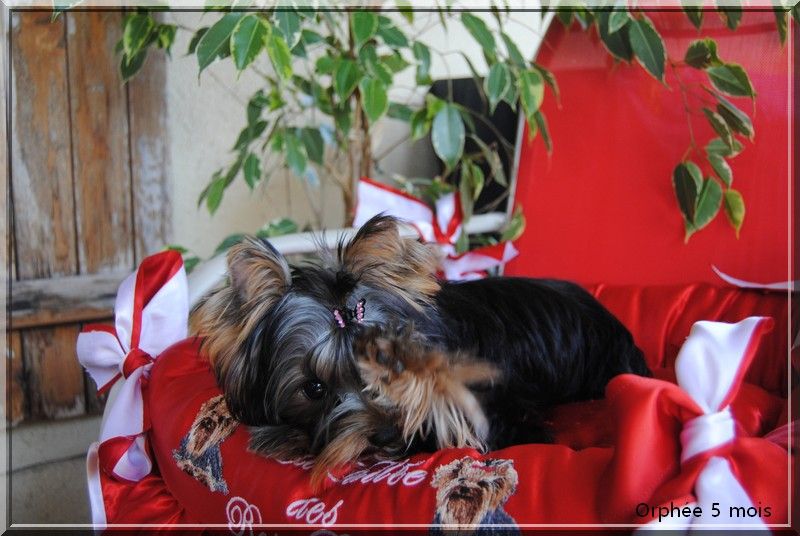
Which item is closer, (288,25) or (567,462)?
(567,462)

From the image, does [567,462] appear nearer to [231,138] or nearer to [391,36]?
[391,36]

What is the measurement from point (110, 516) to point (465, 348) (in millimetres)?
645

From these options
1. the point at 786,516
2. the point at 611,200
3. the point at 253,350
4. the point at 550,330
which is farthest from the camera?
the point at 611,200

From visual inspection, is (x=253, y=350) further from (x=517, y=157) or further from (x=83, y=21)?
(x=83, y=21)

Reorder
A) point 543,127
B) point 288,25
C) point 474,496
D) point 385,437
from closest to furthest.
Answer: point 474,496 → point 385,437 → point 288,25 → point 543,127

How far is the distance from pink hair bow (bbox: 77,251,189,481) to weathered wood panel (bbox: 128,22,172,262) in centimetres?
99

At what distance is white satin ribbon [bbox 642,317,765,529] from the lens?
0.77 meters

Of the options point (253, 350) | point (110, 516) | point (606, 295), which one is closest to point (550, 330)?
point (606, 295)

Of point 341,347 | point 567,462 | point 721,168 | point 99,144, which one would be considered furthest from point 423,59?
point 567,462

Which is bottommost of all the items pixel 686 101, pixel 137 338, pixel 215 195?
pixel 137 338

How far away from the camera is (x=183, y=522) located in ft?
4.13

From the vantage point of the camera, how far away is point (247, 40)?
4.79ft

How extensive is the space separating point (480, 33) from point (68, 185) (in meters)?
1.27

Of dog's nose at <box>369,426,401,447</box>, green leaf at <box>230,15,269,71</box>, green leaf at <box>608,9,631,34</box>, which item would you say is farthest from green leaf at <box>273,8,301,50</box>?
dog's nose at <box>369,426,401,447</box>
